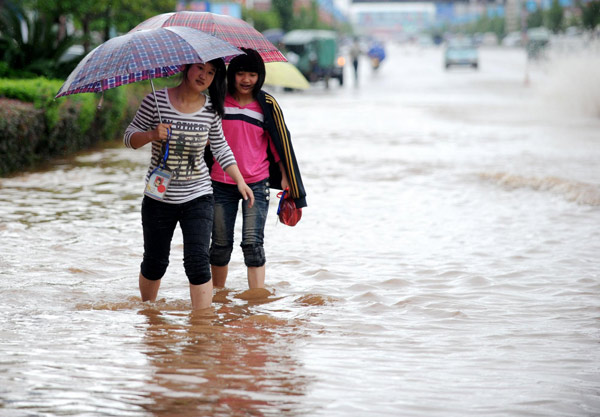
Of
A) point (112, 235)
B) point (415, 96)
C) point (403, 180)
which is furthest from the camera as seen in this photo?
point (415, 96)

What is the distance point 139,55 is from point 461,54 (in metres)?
49.5

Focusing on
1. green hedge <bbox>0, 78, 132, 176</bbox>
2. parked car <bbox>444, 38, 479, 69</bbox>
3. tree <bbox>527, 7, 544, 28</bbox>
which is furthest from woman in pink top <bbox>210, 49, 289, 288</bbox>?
tree <bbox>527, 7, 544, 28</bbox>

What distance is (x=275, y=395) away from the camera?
14.2 feet

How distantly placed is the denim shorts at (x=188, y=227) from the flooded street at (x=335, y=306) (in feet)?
1.23

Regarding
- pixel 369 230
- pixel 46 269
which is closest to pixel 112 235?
pixel 46 269

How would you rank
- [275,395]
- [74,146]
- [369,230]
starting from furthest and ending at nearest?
[74,146]
[369,230]
[275,395]

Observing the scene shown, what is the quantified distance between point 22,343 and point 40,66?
1251 cm

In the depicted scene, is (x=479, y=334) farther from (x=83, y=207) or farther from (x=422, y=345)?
(x=83, y=207)

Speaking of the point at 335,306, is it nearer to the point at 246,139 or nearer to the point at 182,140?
the point at 246,139

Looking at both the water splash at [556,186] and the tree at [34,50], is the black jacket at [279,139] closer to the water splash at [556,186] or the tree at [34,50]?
the water splash at [556,186]

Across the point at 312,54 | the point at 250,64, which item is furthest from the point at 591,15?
the point at 250,64

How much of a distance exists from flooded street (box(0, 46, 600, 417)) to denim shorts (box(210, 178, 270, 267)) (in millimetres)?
371

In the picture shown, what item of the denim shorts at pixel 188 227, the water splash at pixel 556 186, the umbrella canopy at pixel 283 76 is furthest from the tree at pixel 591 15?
the denim shorts at pixel 188 227

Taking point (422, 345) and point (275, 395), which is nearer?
point (275, 395)
